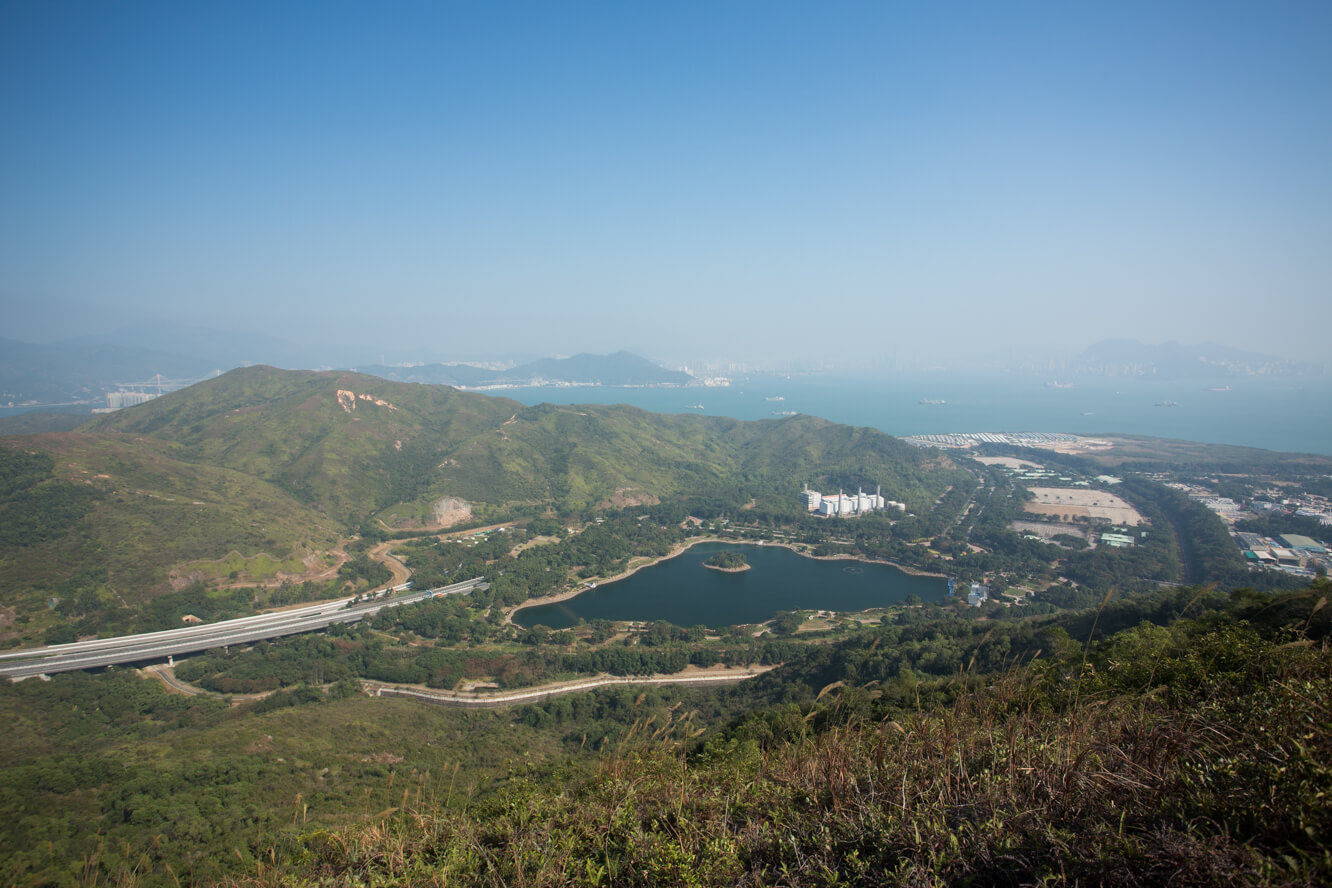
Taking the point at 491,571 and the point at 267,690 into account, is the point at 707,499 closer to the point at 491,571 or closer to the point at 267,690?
the point at 491,571

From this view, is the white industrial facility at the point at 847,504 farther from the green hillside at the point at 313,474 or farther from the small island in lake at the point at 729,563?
the small island in lake at the point at 729,563

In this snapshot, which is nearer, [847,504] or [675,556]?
[675,556]

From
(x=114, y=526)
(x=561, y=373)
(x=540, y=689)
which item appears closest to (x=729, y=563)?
(x=540, y=689)

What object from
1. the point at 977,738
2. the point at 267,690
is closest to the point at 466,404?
the point at 267,690

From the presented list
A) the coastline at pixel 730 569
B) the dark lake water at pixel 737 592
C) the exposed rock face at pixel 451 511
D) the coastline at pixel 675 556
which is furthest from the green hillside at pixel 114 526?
the coastline at pixel 730 569

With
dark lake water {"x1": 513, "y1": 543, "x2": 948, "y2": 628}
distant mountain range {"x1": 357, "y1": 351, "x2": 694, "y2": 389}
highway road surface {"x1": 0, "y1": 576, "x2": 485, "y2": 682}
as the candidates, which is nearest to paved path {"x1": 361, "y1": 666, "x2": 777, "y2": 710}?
dark lake water {"x1": 513, "y1": 543, "x2": 948, "y2": 628}

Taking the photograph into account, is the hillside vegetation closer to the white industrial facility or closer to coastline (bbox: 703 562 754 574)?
coastline (bbox: 703 562 754 574)

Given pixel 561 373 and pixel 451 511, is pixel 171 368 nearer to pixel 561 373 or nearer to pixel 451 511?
pixel 561 373
